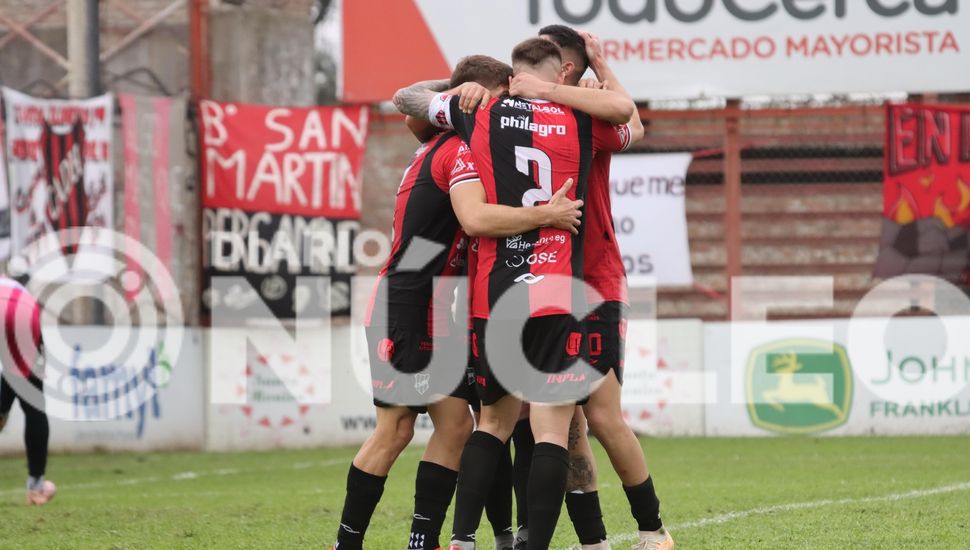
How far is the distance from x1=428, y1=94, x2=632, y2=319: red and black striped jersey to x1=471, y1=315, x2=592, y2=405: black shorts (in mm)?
53

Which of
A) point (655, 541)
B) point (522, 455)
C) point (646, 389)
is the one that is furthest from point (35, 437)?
point (646, 389)

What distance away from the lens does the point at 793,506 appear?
7.03 meters

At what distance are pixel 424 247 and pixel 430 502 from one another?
1.01 m

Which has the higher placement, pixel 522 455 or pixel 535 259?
pixel 535 259

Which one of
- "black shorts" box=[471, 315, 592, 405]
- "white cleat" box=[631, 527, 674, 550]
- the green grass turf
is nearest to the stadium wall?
the green grass turf

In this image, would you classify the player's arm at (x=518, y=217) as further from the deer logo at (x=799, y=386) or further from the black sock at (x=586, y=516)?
the deer logo at (x=799, y=386)

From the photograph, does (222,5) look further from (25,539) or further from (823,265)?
(25,539)

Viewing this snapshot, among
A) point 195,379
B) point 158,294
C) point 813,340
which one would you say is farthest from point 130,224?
point 813,340

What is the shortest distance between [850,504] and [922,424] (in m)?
5.82

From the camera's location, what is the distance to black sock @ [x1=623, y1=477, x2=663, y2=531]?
5.32 metres

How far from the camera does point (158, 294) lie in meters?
14.2

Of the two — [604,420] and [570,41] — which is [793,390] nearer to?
[604,420]

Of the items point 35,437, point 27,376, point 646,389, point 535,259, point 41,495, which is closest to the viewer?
point 535,259

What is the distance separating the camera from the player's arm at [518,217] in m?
4.84
